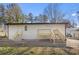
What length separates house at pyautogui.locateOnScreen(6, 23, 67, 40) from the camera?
334 centimetres

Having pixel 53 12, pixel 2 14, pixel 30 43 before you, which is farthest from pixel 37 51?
pixel 2 14

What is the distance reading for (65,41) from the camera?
11.0 ft

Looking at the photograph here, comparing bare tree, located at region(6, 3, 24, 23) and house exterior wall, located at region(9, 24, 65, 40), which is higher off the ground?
bare tree, located at region(6, 3, 24, 23)

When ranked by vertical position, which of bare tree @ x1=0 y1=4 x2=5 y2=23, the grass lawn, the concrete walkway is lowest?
the grass lawn

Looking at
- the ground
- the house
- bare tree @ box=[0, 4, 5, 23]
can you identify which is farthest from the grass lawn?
bare tree @ box=[0, 4, 5, 23]

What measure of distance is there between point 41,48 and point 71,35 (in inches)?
24.6

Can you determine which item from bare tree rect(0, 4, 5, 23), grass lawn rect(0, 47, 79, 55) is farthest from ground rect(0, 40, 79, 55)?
bare tree rect(0, 4, 5, 23)

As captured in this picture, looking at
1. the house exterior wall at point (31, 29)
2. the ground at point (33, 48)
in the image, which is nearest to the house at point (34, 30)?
the house exterior wall at point (31, 29)

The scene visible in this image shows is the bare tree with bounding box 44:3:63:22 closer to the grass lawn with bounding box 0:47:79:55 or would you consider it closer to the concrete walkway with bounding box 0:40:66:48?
the concrete walkway with bounding box 0:40:66:48

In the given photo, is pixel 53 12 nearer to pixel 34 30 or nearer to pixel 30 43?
pixel 34 30

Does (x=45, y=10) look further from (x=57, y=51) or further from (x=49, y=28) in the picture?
(x=57, y=51)

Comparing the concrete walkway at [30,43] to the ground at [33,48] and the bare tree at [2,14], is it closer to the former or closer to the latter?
the ground at [33,48]
